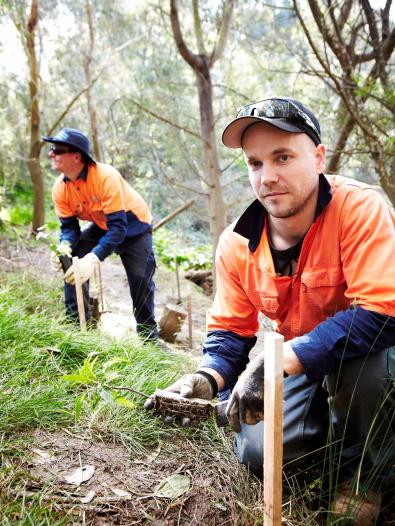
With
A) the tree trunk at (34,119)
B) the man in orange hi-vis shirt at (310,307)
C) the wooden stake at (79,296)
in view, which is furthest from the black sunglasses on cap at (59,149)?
the tree trunk at (34,119)

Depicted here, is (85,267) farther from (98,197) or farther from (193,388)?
(193,388)

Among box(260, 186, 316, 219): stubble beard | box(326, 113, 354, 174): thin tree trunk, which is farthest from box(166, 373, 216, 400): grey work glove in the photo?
box(326, 113, 354, 174): thin tree trunk

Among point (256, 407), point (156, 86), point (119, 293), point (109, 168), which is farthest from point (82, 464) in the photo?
point (156, 86)

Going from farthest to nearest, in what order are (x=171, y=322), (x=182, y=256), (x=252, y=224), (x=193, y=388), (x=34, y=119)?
(x=182, y=256) < (x=34, y=119) < (x=171, y=322) < (x=252, y=224) < (x=193, y=388)

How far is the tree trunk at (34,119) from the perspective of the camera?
723 cm

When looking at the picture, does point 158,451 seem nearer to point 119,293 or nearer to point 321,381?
point 321,381

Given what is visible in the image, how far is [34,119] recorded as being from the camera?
7816 mm

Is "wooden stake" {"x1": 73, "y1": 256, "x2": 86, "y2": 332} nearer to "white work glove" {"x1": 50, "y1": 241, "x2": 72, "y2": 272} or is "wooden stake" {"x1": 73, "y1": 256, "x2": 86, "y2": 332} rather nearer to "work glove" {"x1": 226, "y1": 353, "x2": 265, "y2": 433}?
"white work glove" {"x1": 50, "y1": 241, "x2": 72, "y2": 272}

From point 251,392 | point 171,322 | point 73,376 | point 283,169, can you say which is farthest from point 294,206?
point 171,322

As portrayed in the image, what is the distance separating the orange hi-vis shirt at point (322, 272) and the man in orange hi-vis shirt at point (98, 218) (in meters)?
1.92

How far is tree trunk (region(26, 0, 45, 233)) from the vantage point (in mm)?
7230

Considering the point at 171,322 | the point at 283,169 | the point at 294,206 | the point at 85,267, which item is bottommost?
the point at 171,322

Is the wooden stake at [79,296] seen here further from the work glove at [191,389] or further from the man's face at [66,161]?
the work glove at [191,389]

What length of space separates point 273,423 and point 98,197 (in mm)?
3594
